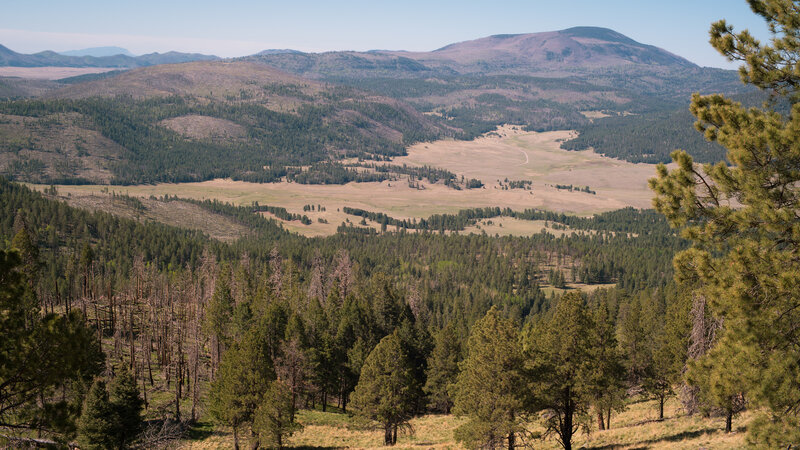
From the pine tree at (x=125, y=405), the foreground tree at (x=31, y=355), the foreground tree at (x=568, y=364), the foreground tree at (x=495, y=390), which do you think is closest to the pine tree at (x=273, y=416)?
the pine tree at (x=125, y=405)

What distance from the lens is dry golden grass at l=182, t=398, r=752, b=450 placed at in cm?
3497

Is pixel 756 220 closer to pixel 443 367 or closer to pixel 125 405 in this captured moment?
pixel 125 405

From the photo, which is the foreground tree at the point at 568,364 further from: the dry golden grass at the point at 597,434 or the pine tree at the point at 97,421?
the pine tree at the point at 97,421

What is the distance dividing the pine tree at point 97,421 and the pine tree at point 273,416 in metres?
10.9

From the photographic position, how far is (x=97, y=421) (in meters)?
41.8

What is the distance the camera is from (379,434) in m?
57.3

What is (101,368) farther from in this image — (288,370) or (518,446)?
(518,446)

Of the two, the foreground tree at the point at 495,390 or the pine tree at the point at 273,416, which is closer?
the foreground tree at the point at 495,390

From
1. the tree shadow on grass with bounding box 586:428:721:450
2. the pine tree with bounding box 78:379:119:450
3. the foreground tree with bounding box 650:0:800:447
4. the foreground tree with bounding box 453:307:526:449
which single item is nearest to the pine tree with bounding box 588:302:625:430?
the tree shadow on grass with bounding box 586:428:721:450

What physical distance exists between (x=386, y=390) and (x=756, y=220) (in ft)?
124

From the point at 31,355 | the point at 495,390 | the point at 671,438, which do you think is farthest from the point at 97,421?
the point at 671,438

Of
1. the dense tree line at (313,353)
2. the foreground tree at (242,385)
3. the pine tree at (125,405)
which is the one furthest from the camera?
the foreground tree at (242,385)

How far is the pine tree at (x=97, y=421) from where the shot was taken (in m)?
41.6

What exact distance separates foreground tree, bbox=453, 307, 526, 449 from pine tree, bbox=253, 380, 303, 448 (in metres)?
15.7
